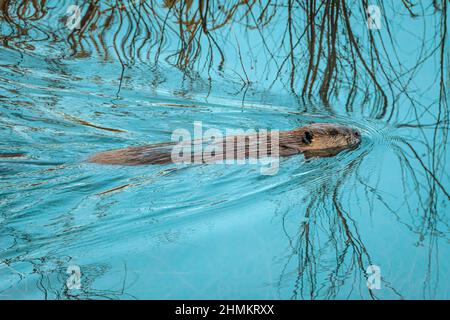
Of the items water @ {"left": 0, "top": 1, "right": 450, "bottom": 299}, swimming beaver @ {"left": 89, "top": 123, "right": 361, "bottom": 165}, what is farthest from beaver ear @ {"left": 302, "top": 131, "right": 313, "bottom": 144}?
water @ {"left": 0, "top": 1, "right": 450, "bottom": 299}

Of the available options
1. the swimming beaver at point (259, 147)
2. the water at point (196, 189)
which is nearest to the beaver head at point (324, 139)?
the swimming beaver at point (259, 147)

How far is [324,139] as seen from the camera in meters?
4.32

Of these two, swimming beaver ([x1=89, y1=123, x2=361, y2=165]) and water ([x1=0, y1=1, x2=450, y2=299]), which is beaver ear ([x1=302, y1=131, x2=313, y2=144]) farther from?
water ([x1=0, y1=1, x2=450, y2=299])

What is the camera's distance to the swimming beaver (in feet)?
12.9

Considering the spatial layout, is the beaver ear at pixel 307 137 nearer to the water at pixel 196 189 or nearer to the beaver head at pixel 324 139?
the beaver head at pixel 324 139

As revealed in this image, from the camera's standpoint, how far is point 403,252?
9.30 ft

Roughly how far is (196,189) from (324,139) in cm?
112

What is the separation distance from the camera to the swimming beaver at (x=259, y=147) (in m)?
3.94

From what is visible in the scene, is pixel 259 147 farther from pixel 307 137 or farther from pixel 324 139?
pixel 324 139

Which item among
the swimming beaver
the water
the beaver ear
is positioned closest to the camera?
the water

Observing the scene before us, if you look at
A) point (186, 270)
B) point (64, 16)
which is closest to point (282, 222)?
point (186, 270)

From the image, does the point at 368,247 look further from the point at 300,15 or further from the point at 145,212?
the point at 300,15
